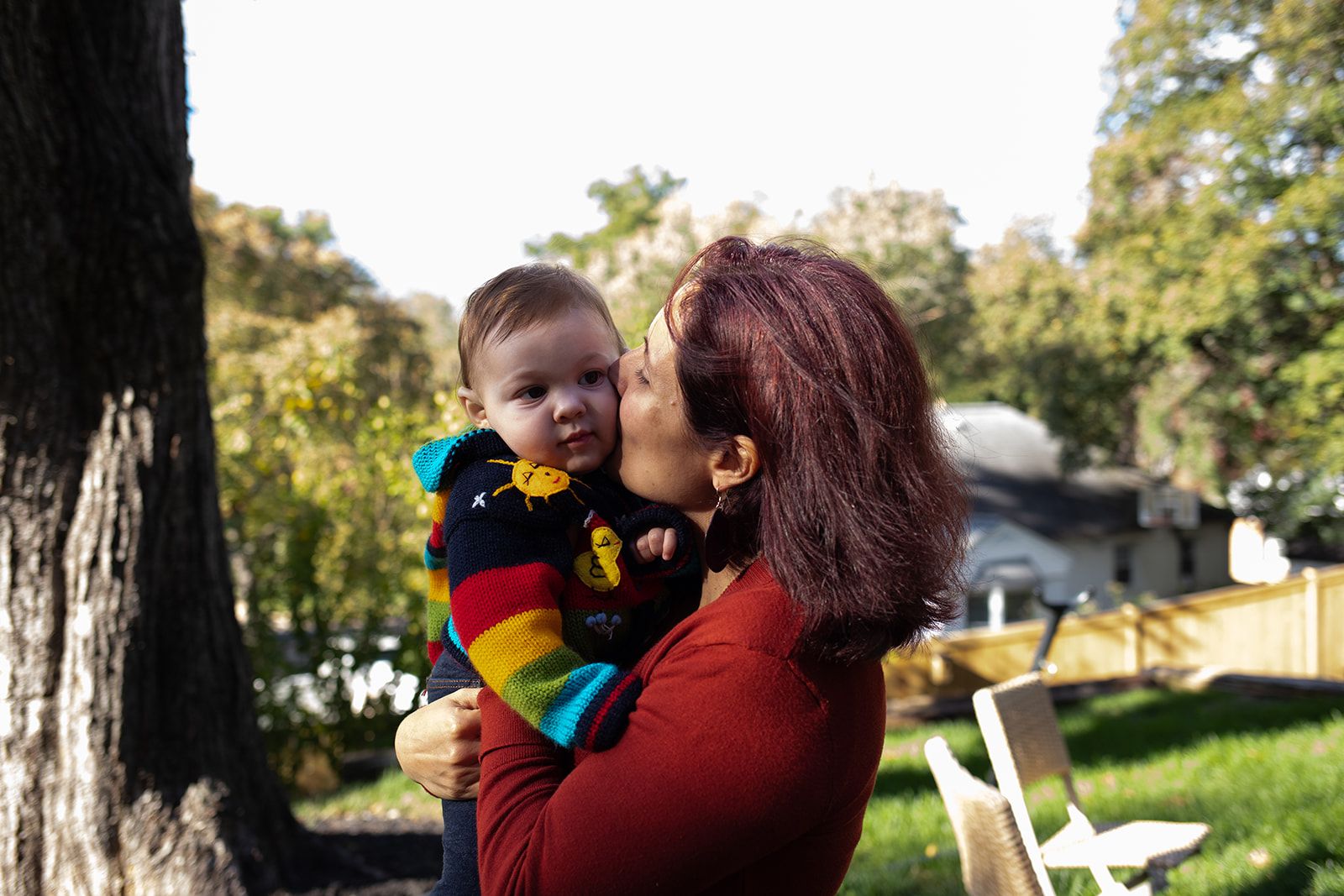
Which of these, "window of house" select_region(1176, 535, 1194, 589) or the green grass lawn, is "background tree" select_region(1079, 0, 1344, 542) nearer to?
the green grass lawn

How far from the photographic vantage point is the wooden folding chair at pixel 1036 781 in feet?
12.4

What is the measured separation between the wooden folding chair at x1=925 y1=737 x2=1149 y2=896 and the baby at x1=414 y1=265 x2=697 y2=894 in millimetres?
1784

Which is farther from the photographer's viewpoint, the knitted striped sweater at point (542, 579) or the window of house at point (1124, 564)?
the window of house at point (1124, 564)

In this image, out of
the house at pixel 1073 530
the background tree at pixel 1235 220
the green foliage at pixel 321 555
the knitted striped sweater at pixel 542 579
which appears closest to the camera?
the knitted striped sweater at pixel 542 579

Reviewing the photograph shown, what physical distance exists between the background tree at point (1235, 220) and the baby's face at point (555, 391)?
15847 millimetres

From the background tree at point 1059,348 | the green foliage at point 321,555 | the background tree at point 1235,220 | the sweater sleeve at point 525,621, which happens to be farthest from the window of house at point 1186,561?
the sweater sleeve at point 525,621

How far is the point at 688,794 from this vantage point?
4.04 feet

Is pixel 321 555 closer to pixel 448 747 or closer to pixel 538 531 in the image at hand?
pixel 448 747

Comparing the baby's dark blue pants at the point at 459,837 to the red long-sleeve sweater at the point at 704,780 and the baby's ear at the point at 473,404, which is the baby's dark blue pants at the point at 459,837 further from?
the baby's ear at the point at 473,404

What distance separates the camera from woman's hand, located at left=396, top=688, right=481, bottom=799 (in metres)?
1.57

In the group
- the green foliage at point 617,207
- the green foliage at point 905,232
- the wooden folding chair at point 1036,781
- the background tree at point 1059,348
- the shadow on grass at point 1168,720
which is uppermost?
the green foliage at point 617,207

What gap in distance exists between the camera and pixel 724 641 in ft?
4.27

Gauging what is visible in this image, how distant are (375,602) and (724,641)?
6.54 metres

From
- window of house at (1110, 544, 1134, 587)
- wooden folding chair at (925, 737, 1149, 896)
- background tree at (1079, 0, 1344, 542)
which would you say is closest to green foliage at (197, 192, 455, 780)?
wooden folding chair at (925, 737, 1149, 896)
